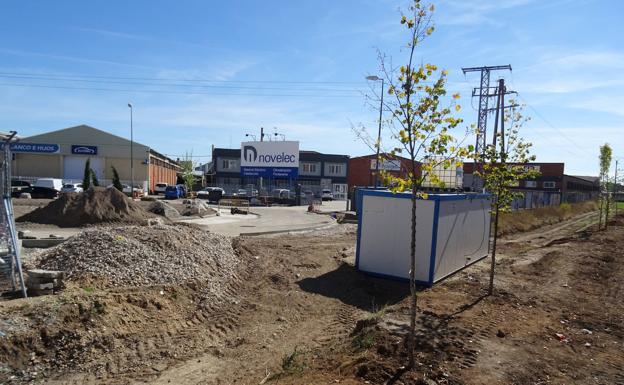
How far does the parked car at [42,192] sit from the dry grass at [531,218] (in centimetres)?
3864

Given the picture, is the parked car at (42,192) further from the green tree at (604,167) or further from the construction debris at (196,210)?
the green tree at (604,167)

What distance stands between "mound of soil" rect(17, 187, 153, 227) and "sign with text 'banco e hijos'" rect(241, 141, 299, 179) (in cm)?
2720

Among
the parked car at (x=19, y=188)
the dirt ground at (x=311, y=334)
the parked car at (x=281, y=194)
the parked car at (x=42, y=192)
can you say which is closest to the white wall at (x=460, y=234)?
the dirt ground at (x=311, y=334)

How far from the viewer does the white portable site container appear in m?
11.4

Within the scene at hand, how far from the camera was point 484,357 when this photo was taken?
5977 mm

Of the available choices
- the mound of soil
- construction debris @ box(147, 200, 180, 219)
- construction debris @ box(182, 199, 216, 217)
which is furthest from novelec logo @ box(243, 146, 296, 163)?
the mound of soil

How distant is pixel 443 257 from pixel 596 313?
12.8 feet

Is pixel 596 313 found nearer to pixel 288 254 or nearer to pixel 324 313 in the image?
pixel 324 313

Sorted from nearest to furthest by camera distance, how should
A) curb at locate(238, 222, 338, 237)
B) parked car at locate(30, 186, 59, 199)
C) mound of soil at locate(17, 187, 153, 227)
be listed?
mound of soil at locate(17, 187, 153, 227) < curb at locate(238, 222, 338, 237) < parked car at locate(30, 186, 59, 199)

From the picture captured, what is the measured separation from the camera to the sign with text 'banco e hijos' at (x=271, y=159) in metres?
48.1

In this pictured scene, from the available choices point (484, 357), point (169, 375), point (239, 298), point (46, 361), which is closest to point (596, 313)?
point (484, 357)

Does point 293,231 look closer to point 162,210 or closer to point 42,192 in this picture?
point 162,210

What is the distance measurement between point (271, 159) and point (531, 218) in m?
28.4

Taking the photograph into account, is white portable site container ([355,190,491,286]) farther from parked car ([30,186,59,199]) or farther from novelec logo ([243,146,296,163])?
parked car ([30,186,59,199])
